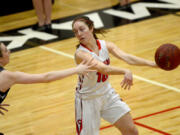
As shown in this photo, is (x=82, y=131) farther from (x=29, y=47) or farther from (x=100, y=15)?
(x=100, y=15)

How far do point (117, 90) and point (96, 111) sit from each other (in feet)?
8.38

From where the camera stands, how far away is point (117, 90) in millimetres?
7383

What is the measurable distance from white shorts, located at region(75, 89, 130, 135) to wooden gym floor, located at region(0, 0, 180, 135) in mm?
1153

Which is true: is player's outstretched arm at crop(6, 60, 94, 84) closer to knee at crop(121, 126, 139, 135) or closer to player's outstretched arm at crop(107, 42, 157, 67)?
player's outstretched arm at crop(107, 42, 157, 67)

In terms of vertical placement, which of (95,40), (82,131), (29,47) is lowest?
(29,47)

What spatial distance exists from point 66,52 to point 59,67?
0.90 meters

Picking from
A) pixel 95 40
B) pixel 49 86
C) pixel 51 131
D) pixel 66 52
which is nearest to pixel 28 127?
pixel 51 131

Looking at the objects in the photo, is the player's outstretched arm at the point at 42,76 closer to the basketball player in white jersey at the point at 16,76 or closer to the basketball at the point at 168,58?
the basketball player in white jersey at the point at 16,76

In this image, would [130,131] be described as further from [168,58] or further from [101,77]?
[168,58]

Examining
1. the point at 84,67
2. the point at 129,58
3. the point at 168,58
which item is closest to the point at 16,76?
the point at 84,67

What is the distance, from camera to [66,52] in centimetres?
925

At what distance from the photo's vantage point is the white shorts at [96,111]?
15.9 ft

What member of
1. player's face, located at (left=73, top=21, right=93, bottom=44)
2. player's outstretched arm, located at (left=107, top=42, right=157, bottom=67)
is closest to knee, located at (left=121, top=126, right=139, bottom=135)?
player's outstretched arm, located at (left=107, top=42, right=157, bottom=67)

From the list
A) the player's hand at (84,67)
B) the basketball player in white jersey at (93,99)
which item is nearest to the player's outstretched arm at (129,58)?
the basketball player in white jersey at (93,99)
